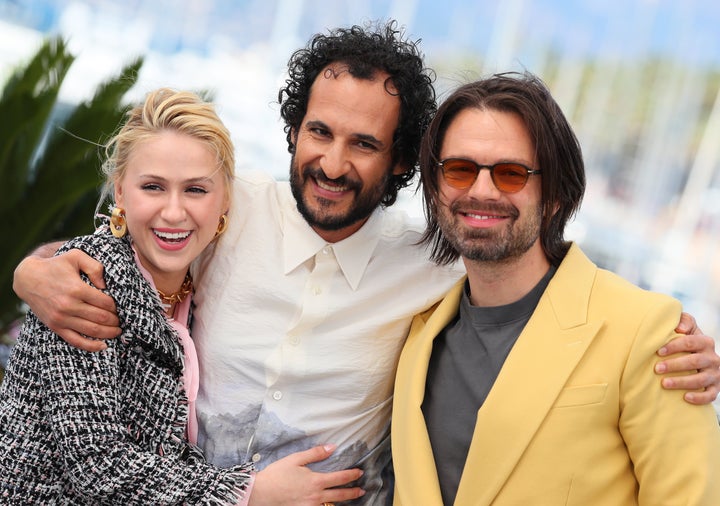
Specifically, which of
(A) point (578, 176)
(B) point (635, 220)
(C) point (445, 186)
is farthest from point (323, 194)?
(B) point (635, 220)

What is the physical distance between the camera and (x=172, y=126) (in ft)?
8.29

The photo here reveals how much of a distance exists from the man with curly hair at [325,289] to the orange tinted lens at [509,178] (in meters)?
0.49

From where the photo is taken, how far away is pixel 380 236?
286 centimetres

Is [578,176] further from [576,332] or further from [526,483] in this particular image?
[526,483]

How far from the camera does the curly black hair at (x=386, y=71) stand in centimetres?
283

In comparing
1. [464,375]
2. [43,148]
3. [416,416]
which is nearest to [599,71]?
[43,148]

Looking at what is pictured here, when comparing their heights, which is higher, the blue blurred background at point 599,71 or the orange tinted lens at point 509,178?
the blue blurred background at point 599,71

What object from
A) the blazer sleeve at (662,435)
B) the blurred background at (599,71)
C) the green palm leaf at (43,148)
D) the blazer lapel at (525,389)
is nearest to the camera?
the blazer sleeve at (662,435)

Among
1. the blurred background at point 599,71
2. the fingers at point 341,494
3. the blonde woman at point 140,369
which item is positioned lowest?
the fingers at point 341,494

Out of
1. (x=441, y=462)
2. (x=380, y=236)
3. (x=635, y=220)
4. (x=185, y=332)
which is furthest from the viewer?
(x=635, y=220)

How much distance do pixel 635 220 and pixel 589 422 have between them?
32.0ft

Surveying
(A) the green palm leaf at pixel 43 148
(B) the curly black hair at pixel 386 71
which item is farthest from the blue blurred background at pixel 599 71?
(B) the curly black hair at pixel 386 71

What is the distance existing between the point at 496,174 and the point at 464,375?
595 mm

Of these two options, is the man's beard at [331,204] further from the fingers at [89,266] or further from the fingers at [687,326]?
the fingers at [687,326]
